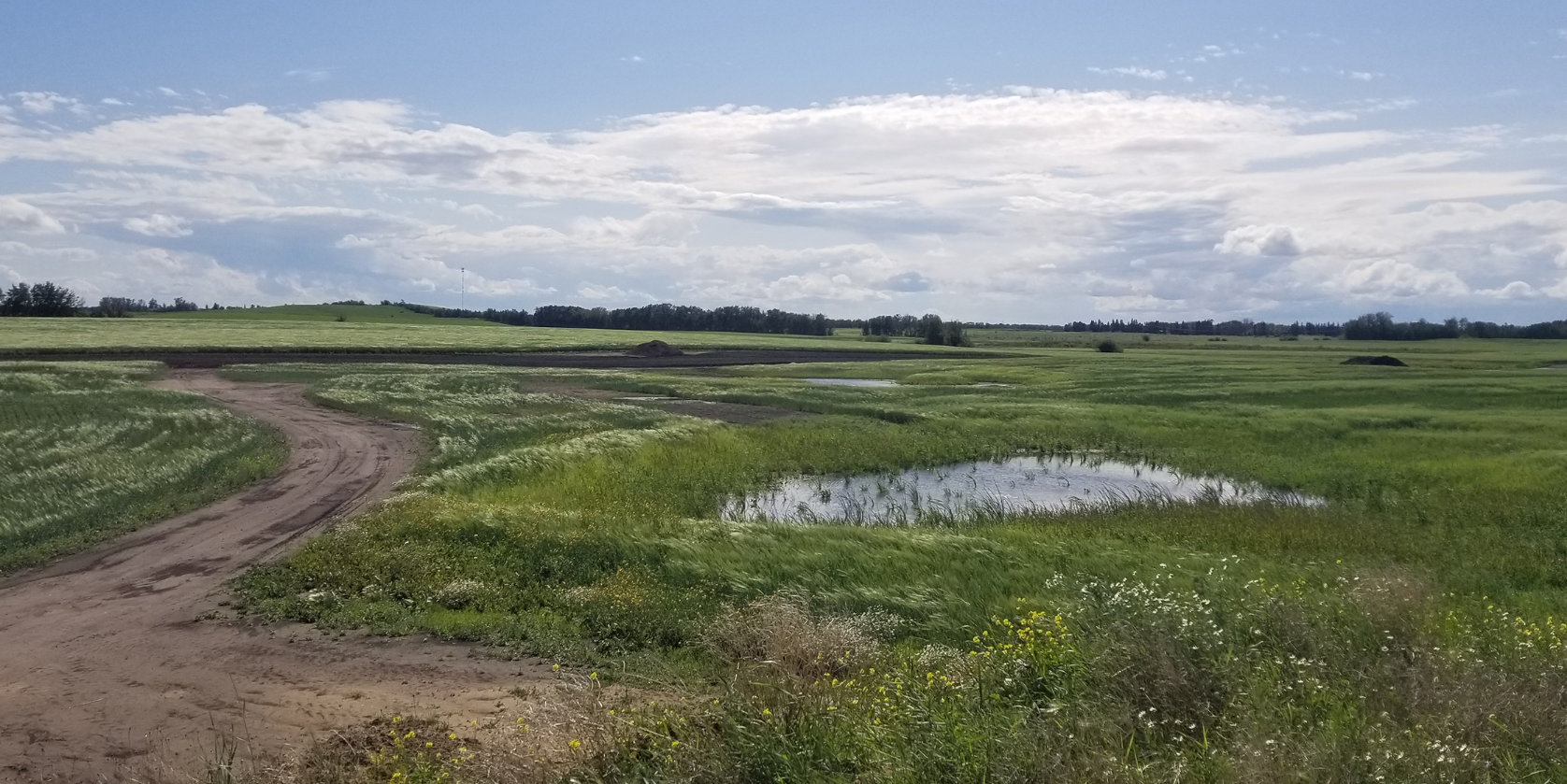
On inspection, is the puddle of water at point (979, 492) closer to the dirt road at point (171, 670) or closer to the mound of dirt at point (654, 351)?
the dirt road at point (171, 670)

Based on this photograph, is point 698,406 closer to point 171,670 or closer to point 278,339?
point 171,670

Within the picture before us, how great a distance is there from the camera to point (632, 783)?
7805mm

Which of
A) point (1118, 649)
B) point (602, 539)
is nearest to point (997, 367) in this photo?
point (602, 539)

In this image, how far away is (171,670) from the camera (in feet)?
38.6

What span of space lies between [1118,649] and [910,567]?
6.72 m

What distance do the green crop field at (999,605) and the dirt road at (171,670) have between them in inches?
34.7

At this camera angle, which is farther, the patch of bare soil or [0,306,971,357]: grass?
[0,306,971,357]: grass

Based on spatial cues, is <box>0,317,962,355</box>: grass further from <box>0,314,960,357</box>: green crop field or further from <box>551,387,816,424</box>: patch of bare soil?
<box>551,387,816,424</box>: patch of bare soil

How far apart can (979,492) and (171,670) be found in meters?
20.2

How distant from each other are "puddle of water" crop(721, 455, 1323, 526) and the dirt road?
397 inches

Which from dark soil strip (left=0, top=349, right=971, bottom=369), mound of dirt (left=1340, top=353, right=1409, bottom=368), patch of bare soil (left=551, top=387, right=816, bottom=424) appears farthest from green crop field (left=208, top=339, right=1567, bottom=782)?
mound of dirt (left=1340, top=353, right=1409, bottom=368)

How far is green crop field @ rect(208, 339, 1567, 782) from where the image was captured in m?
7.75

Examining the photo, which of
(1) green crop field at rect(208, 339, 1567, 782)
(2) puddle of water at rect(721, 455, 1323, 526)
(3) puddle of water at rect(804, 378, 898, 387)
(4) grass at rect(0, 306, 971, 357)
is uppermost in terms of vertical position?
(4) grass at rect(0, 306, 971, 357)

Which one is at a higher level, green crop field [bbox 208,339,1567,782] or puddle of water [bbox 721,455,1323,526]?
green crop field [bbox 208,339,1567,782]
